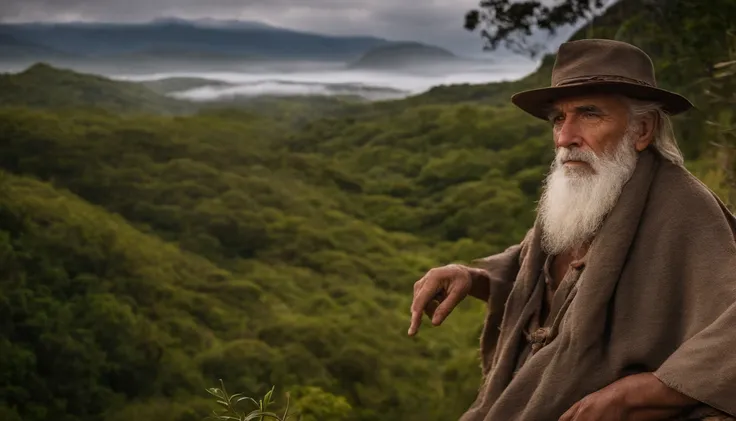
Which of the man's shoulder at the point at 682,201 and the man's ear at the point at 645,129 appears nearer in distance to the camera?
the man's shoulder at the point at 682,201

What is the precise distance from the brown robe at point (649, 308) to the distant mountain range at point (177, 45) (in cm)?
555

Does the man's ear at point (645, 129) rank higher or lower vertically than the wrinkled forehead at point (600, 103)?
lower

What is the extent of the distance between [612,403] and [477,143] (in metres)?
7.59

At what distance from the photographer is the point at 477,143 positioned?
972cm

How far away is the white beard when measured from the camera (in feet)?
8.35

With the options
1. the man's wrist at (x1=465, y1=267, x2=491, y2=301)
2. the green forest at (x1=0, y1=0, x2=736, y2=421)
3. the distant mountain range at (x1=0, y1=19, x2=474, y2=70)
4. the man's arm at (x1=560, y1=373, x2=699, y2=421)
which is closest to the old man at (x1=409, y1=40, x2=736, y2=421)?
the man's arm at (x1=560, y1=373, x2=699, y2=421)

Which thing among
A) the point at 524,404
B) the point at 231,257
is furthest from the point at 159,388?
the point at 524,404

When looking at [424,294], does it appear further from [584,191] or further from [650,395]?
[650,395]

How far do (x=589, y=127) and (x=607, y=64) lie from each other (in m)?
0.20

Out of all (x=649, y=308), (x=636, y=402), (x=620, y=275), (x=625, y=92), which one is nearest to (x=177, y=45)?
(x=625, y=92)

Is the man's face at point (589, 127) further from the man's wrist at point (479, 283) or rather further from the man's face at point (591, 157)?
the man's wrist at point (479, 283)

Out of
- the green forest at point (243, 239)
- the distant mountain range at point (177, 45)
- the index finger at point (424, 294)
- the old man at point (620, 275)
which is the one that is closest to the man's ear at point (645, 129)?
the old man at point (620, 275)

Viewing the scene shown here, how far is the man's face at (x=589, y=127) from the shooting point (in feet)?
8.36

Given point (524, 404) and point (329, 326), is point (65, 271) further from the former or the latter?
point (524, 404)
